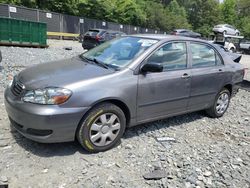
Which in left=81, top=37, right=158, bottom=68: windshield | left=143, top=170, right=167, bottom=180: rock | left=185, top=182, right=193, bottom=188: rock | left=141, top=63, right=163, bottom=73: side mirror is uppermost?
left=81, top=37, right=158, bottom=68: windshield

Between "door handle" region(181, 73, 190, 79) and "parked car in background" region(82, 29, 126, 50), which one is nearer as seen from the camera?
"door handle" region(181, 73, 190, 79)

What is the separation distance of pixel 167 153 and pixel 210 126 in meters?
1.60

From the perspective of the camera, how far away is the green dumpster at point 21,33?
14734 millimetres

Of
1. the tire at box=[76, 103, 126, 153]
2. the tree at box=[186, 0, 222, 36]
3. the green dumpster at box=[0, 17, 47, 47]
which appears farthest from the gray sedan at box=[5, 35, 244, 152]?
the tree at box=[186, 0, 222, 36]

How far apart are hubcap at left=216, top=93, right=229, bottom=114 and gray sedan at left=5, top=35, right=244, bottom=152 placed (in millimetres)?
284

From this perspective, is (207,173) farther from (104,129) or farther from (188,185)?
(104,129)

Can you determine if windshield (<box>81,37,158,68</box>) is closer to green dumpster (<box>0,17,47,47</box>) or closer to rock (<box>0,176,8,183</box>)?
rock (<box>0,176,8,183</box>)

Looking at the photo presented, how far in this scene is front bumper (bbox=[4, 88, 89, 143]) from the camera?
3.24 metres

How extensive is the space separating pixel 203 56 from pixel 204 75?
385 mm

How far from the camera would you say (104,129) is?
12.2 feet

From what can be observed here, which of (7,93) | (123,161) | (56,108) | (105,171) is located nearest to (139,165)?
(123,161)

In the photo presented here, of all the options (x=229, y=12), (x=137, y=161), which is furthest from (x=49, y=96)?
(x=229, y=12)

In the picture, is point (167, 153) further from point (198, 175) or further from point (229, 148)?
point (229, 148)

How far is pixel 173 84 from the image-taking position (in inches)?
170
